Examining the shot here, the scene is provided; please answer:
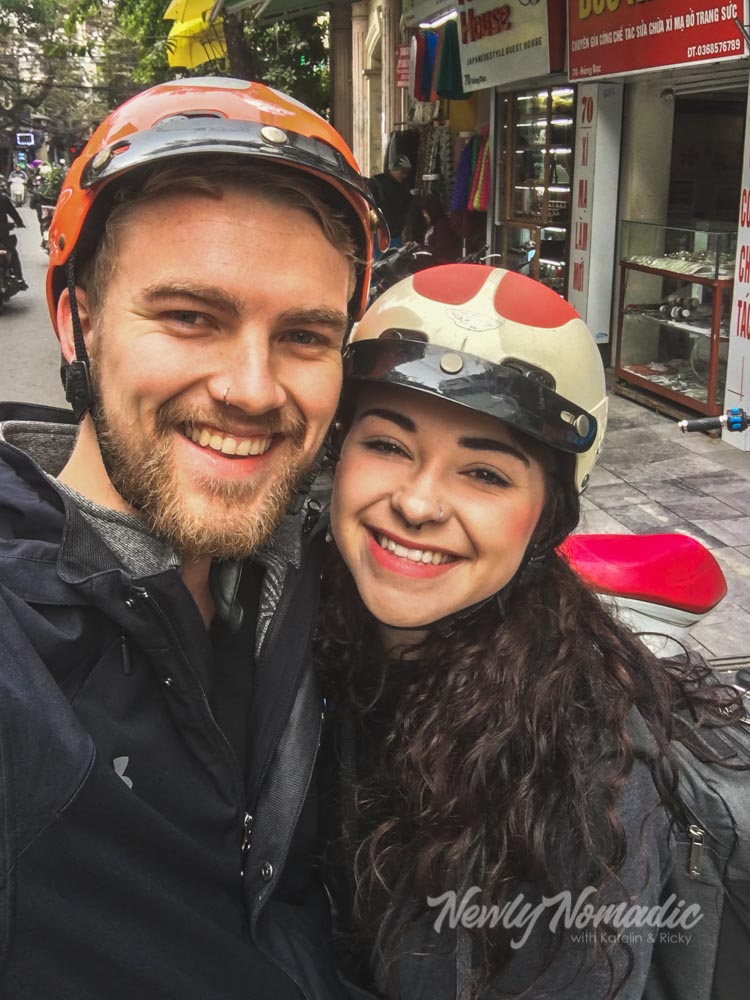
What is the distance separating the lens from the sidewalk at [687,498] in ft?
15.5

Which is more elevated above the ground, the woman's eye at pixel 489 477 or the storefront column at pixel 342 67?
the storefront column at pixel 342 67

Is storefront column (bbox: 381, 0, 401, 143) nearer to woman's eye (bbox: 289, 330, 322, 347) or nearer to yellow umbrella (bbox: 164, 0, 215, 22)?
yellow umbrella (bbox: 164, 0, 215, 22)

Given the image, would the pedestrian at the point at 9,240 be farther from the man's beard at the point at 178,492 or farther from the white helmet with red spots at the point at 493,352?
the man's beard at the point at 178,492

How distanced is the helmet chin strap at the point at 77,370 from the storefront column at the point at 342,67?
63.1 ft

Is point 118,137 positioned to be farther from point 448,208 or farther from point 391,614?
→ point 448,208

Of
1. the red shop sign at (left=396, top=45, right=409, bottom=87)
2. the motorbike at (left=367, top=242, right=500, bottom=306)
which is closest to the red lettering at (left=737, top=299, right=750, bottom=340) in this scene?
the motorbike at (left=367, top=242, right=500, bottom=306)

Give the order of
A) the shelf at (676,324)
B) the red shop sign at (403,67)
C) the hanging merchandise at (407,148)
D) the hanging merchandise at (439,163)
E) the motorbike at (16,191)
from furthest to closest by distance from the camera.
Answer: the motorbike at (16,191) → the hanging merchandise at (407,148) → the red shop sign at (403,67) → the hanging merchandise at (439,163) → the shelf at (676,324)

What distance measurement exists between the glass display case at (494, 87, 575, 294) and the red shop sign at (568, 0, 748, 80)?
1194mm

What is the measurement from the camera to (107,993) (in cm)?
123

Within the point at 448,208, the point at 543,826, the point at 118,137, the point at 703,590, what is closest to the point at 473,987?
the point at 543,826

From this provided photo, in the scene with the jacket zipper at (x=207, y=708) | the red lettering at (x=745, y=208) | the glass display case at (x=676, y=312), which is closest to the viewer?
the jacket zipper at (x=207, y=708)

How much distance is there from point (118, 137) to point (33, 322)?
12.9 meters

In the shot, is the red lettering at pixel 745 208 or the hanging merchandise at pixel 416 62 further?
the hanging merchandise at pixel 416 62

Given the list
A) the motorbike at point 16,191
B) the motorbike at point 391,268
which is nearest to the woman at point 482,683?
the motorbike at point 391,268
